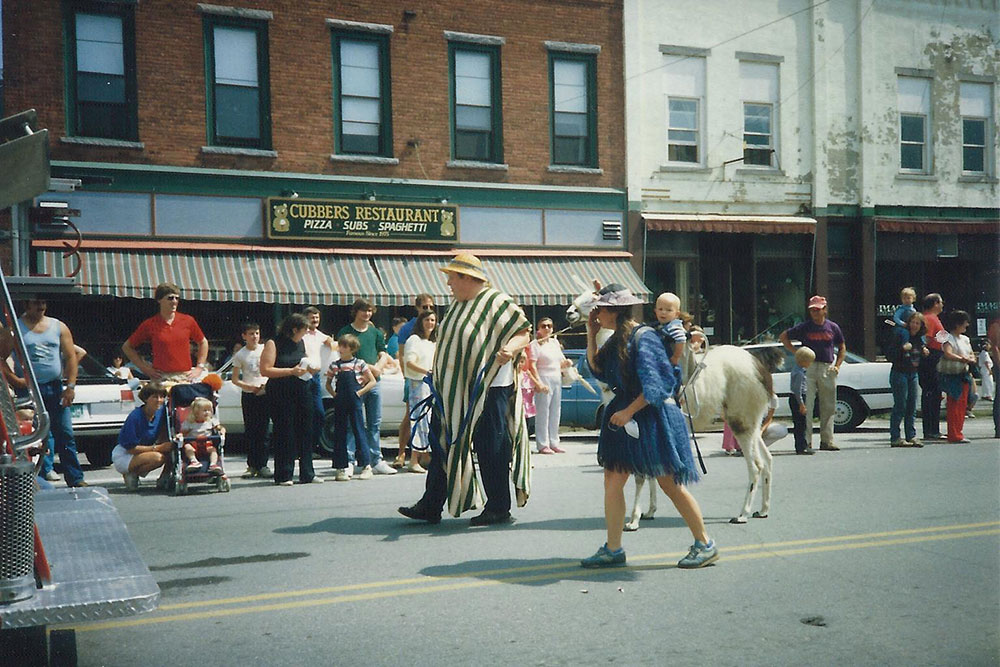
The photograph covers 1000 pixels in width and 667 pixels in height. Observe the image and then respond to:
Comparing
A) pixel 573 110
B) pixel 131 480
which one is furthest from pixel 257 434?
pixel 573 110

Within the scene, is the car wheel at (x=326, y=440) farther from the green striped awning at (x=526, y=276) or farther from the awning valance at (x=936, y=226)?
the awning valance at (x=936, y=226)

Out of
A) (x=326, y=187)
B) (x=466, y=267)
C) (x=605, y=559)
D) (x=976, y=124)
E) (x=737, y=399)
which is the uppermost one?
(x=976, y=124)

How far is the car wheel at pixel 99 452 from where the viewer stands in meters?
12.9

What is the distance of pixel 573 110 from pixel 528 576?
16.1 meters

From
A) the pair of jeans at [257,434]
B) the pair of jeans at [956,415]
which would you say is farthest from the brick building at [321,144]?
the pair of jeans at [956,415]

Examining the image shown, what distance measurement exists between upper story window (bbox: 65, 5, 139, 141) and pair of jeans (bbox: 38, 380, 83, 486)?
28.7 ft

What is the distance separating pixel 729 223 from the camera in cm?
2186

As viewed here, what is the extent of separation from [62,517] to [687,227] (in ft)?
57.8

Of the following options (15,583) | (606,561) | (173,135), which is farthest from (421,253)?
(15,583)

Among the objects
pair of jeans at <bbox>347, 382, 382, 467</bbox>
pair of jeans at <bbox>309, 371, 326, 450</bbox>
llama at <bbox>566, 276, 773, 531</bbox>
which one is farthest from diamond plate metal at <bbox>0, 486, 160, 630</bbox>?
pair of jeans at <bbox>347, 382, 382, 467</bbox>

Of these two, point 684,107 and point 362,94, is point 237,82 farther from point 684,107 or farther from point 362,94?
point 684,107

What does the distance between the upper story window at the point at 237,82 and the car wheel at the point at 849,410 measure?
10808 millimetres

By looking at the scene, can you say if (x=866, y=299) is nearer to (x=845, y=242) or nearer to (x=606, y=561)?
(x=845, y=242)

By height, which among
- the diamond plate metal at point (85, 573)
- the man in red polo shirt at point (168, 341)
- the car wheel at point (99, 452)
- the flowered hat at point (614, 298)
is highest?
the flowered hat at point (614, 298)
